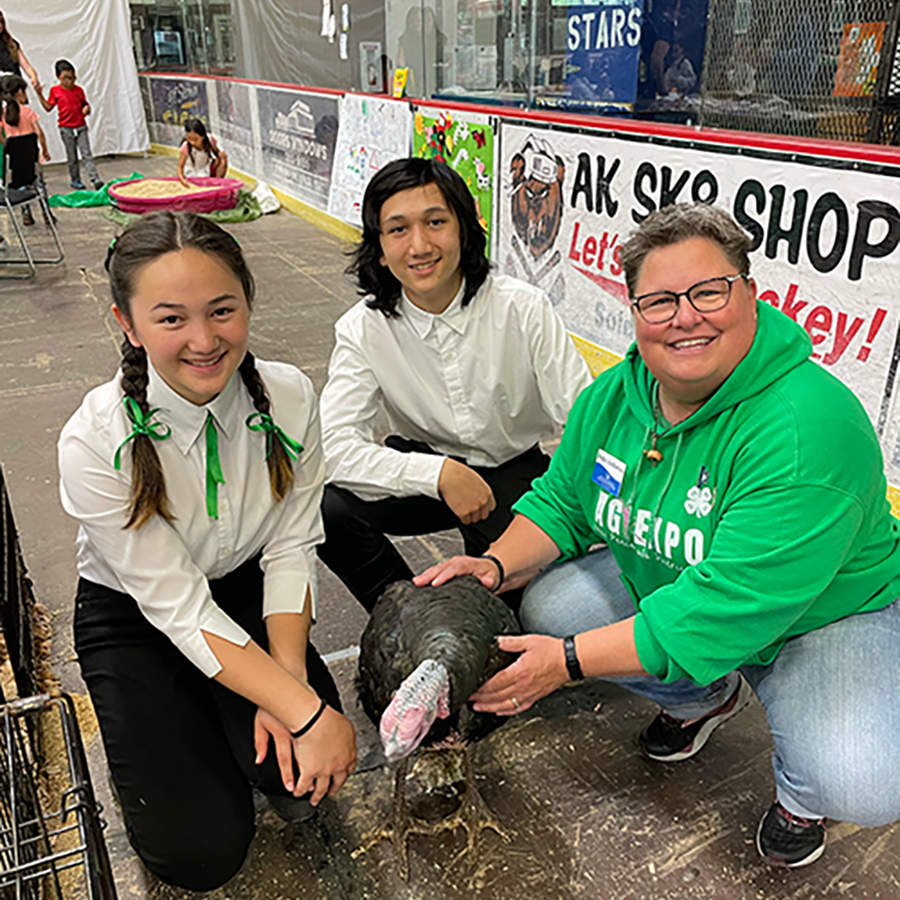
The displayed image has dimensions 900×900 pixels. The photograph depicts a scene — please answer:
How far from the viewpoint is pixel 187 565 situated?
1.57 metres

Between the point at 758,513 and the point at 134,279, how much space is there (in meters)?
1.18

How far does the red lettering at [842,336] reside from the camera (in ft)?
8.91

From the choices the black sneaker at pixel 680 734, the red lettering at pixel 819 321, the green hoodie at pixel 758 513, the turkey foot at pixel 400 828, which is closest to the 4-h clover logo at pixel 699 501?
the green hoodie at pixel 758 513

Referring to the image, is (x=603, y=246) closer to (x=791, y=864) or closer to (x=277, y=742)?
(x=791, y=864)

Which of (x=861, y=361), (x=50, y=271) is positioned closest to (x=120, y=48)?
(x=50, y=271)

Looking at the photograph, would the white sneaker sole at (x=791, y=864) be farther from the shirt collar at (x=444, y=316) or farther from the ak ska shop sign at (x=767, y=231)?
the ak ska shop sign at (x=767, y=231)

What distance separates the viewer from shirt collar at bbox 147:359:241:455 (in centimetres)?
153

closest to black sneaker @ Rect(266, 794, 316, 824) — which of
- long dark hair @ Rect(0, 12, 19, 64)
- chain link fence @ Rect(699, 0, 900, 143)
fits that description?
chain link fence @ Rect(699, 0, 900, 143)

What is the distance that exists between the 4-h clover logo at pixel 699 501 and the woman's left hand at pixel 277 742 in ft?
2.95

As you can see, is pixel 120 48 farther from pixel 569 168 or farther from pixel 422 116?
pixel 569 168

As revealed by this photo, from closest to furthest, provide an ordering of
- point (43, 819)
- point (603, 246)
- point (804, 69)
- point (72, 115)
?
1. point (43, 819)
2. point (804, 69)
3. point (603, 246)
4. point (72, 115)

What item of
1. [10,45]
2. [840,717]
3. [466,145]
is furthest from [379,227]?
[10,45]

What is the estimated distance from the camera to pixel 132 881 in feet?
5.32

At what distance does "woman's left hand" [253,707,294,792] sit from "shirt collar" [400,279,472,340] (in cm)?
108
